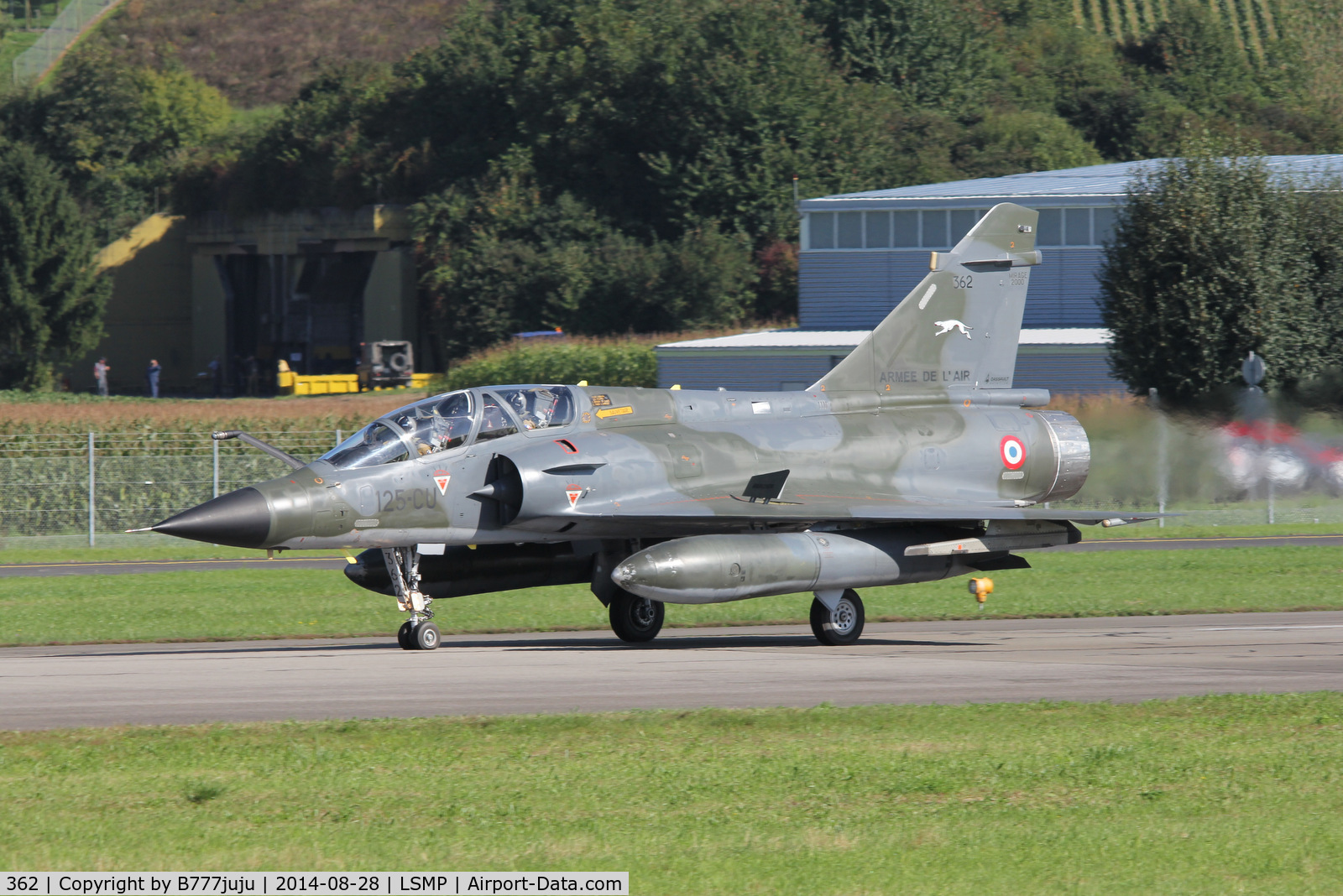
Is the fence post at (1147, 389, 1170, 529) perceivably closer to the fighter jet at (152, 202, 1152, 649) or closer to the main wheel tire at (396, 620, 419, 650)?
the fighter jet at (152, 202, 1152, 649)

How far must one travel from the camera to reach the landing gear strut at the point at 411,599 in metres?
16.5

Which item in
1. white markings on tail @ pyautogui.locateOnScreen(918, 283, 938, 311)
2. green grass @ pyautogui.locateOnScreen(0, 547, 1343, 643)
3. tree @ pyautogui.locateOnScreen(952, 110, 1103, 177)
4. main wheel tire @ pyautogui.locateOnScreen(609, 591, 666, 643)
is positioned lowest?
green grass @ pyautogui.locateOnScreen(0, 547, 1343, 643)

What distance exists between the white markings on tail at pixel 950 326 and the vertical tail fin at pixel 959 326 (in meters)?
0.01

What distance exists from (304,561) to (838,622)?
17021mm

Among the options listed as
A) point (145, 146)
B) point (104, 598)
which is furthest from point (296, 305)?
point (104, 598)

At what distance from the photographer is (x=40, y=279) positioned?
74625mm

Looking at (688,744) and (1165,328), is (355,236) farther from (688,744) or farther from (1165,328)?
(688,744)

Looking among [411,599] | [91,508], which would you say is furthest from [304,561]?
[411,599]

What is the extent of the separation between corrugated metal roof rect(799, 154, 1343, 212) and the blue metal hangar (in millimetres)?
54

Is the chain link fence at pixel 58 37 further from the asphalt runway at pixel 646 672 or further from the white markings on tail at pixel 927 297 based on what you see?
the asphalt runway at pixel 646 672

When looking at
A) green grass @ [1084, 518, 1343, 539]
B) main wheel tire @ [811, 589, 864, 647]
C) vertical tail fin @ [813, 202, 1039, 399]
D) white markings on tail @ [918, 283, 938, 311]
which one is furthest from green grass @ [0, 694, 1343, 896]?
green grass @ [1084, 518, 1343, 539]

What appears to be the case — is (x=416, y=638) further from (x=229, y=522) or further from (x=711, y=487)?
(x=711, y=487)

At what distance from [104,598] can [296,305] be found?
6348cm

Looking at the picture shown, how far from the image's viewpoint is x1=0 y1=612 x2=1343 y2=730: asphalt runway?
1250cm
